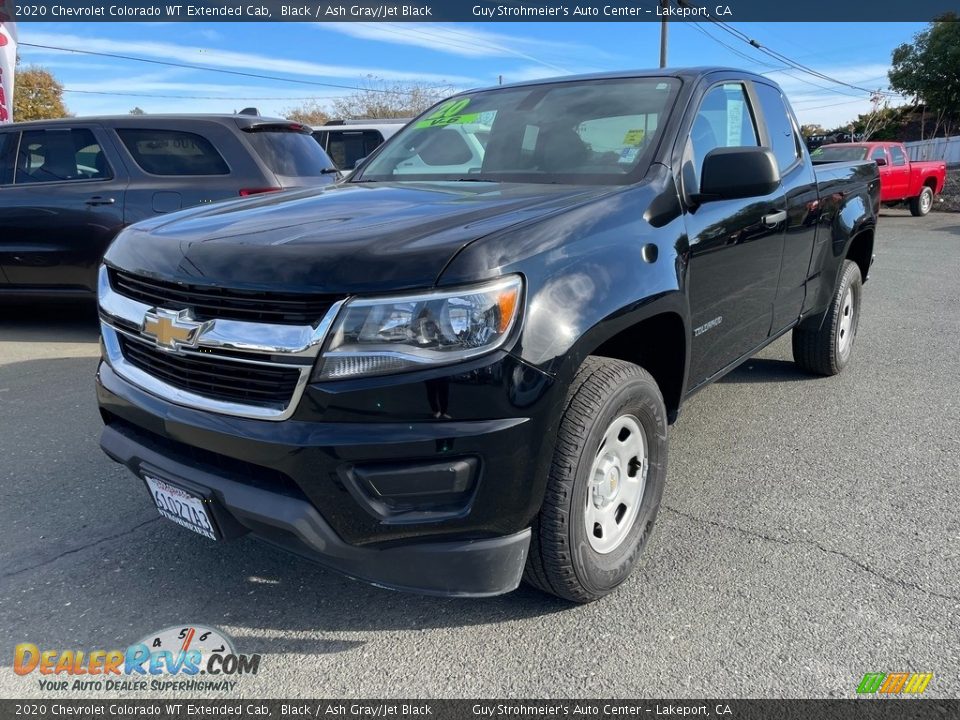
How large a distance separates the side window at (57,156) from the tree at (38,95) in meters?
41.0

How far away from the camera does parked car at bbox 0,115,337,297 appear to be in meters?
6.17

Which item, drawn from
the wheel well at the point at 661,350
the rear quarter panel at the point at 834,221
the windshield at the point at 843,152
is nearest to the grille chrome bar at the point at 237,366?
the wheel well at the point at 661,350

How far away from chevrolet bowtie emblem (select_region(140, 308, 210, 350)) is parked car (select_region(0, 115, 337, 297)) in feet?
13.4

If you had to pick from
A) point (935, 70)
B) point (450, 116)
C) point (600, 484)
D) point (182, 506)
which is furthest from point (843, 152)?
point (935, 70)

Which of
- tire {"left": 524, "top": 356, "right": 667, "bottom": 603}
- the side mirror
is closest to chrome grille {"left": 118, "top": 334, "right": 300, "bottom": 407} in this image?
tire {"left": 524, "top": 356, "right": 667, "bottom": 603}

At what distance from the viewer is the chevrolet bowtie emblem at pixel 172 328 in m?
2.13

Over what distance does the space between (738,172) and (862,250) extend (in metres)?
3.00

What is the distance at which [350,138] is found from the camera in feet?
39.1

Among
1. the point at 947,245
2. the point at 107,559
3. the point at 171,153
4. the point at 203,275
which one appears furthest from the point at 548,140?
the point at 947,245

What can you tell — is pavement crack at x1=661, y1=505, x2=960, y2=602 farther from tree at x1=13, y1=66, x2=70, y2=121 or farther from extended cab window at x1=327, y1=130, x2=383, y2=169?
tree at x1=13, y1=66, x2=70, y2=121

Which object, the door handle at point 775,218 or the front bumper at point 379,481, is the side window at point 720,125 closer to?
the door handle at point 775,218

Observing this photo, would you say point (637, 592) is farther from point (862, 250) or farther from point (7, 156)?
point (7, 156)

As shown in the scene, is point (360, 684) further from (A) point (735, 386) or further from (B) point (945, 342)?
(B) point (945, 342)

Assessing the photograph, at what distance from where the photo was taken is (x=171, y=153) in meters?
6.30
